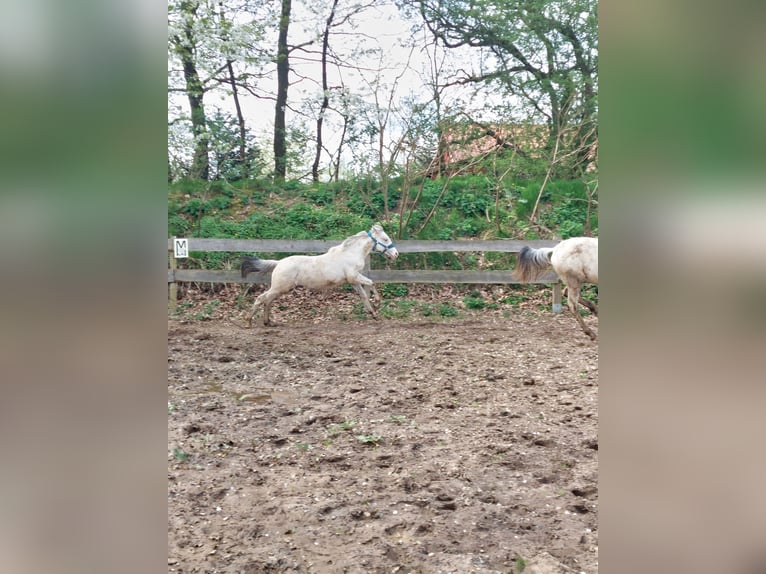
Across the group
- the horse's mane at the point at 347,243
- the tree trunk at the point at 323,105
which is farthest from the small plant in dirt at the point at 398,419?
the tree trunk at the point at 323,105

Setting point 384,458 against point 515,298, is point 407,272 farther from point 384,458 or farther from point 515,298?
point 384,458

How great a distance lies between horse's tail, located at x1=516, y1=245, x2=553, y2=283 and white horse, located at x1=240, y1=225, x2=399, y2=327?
1424 millimetres

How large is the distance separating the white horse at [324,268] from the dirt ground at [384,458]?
3.08 ft

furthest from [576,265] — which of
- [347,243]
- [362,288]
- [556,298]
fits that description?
[347,243]

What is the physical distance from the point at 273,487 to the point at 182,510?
14.1 inches

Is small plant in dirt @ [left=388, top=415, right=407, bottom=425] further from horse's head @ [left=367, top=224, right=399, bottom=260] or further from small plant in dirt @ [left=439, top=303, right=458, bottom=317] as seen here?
small plant in dirt @ [left=439, top=303, right=458, bottom=317]

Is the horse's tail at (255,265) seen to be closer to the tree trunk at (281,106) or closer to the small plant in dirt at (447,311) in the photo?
the small plant in dirt at (447,311)

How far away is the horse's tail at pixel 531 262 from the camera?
529cm

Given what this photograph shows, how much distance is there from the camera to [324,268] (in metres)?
5.77

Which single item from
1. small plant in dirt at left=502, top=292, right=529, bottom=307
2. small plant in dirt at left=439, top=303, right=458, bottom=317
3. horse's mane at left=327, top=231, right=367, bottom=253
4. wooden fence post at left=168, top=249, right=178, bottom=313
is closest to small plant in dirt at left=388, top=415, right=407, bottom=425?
horse's mane at left=327, top=231, right=367, bottom=253

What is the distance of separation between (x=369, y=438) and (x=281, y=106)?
261 inches
